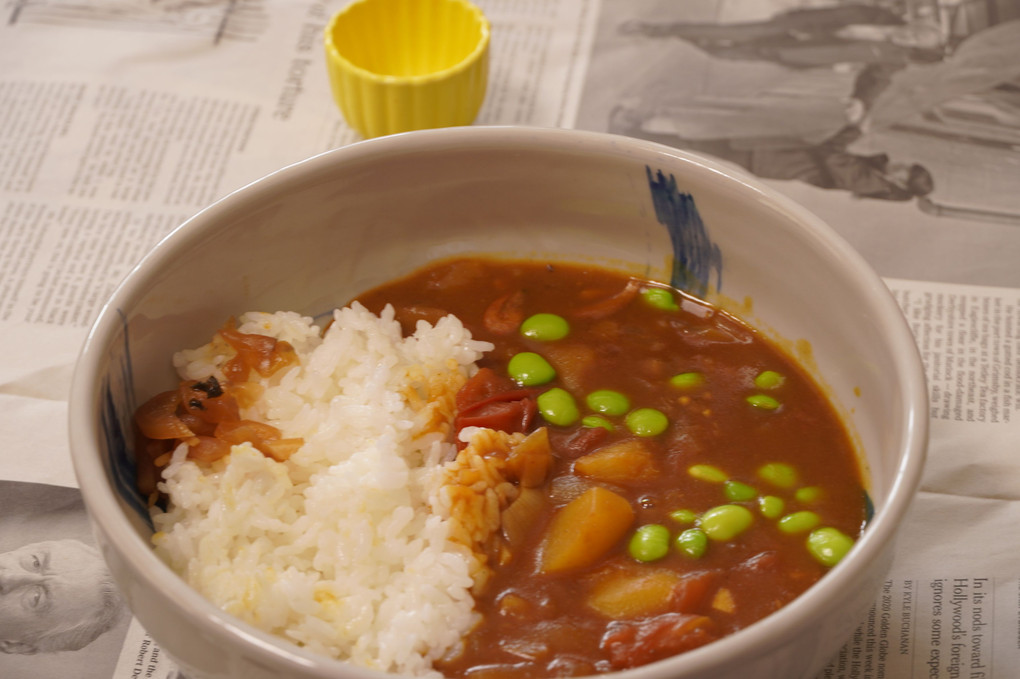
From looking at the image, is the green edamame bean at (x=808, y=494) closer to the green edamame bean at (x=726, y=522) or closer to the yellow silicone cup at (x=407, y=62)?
the green edamame bean at (x=726, y=522)

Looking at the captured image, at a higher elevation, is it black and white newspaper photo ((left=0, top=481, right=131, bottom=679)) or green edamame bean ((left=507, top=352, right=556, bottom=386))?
green edamame bean ((left=507, top=352, right=556, bottom=386))

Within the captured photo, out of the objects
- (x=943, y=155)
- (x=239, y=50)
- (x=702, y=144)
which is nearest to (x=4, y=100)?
(x=239, y=50)

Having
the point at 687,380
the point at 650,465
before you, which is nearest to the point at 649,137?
the point at 687,380

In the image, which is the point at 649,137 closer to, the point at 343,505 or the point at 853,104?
the point at 853,104

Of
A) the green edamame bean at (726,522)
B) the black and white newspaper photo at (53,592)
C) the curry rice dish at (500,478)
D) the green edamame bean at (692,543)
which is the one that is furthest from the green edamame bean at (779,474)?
the black and white newspaper photo at (53,592)

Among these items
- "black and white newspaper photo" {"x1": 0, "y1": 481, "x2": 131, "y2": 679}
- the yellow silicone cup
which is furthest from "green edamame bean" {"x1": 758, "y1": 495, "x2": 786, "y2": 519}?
the yellow silicone cup

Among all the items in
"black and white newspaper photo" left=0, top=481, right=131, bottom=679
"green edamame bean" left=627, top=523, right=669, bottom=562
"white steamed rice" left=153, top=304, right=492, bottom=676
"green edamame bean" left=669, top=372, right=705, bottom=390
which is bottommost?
"black and white newspaper photo" left=0, top=481, right=131, bottom=679

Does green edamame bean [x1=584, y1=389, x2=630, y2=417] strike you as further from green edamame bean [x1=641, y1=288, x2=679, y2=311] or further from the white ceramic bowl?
the white ceramic bowl
